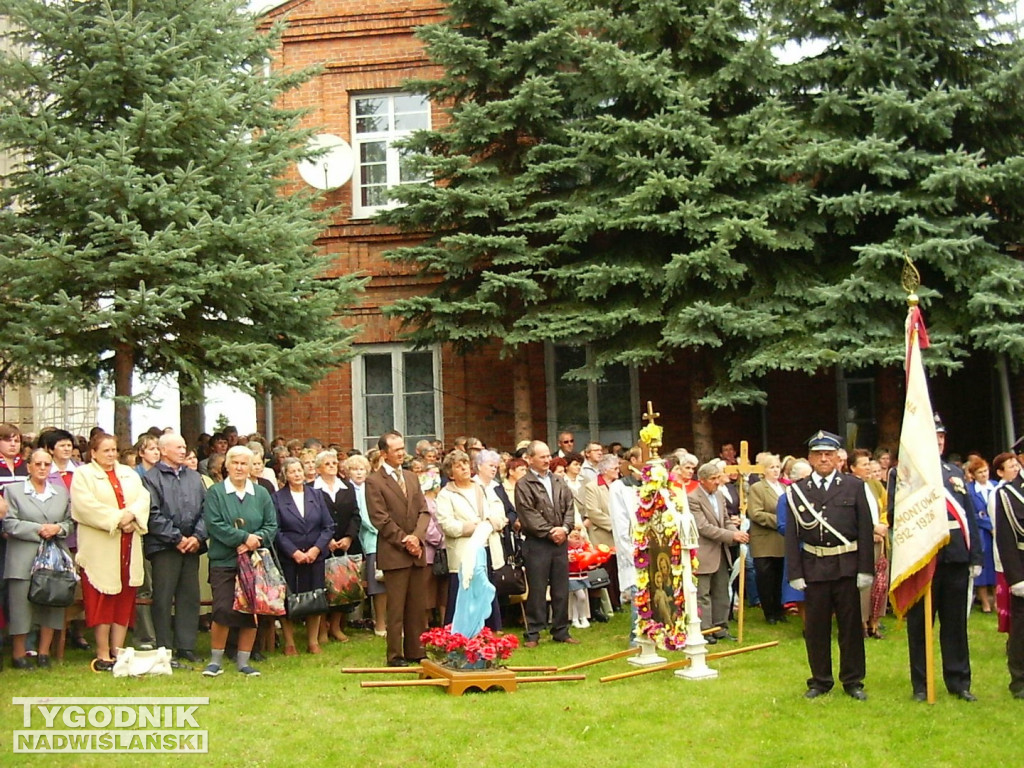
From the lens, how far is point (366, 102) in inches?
783

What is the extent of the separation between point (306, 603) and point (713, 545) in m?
3.96

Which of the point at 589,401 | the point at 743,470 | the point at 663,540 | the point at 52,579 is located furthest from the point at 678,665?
the point at 589,401

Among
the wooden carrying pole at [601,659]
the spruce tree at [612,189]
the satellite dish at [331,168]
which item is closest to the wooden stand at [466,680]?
the wooden carrying pole at [601,659]

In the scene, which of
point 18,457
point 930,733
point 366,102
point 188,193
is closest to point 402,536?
point 18,457

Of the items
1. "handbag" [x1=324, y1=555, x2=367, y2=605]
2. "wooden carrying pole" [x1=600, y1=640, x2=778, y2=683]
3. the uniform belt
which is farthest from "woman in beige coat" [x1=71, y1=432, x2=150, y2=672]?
the uniform belt

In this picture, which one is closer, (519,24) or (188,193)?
(188,193)

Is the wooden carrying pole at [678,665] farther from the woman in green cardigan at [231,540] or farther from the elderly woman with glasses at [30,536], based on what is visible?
the elderly woman with glasses at [30,536]

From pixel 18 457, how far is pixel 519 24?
31.4 feet

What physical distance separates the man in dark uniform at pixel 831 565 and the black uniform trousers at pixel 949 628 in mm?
424

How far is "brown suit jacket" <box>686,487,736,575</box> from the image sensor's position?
38.8ft

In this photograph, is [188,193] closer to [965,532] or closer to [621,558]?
[621,558]

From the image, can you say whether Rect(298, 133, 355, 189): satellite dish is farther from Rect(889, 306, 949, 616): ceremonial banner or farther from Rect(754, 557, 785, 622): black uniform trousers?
Rect(889, 306, 949, 616): ceremonial banner

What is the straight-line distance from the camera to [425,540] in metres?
11.2

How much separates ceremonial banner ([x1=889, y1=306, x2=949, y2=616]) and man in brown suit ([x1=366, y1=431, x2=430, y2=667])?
400 cm
